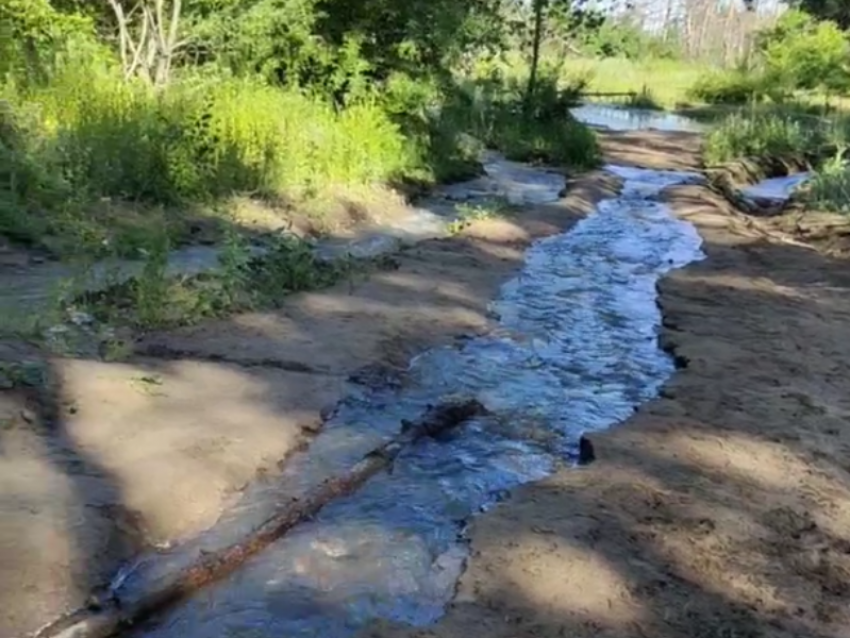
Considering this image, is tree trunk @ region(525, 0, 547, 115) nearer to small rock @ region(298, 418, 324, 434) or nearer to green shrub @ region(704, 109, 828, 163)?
green shrub @ region(704, 109, 828, 163)

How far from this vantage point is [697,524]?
4340 mm

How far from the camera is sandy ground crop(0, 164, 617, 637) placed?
3.63 meters

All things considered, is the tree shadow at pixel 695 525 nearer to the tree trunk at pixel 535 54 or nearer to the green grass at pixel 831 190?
the green grass at pixel 831 190

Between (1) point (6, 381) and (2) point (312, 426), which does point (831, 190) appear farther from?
(1) point (6, 381)

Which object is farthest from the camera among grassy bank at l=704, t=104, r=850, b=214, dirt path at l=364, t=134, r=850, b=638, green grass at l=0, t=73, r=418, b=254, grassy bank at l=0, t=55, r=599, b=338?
grassy bank at l=704, t=104, r=850, b=214

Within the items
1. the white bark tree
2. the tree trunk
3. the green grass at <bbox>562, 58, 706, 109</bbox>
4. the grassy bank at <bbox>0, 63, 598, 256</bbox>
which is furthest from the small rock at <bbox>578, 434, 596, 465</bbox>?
the green grass at <bbox>562, 58, 706, 109</bbox>

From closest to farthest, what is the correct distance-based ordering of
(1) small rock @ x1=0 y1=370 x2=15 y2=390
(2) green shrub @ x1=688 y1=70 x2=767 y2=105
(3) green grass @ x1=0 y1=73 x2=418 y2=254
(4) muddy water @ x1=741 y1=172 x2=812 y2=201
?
1. (1) small rock @ x1=0 y1=370 x2=15 y2=390
2. (3) green grass @ x1=0 y1=73 x2=418 y2=254
3. (4) muddy water @ x1=741 y1=172 x2=812 y2=201
4. (2) green shrub @ x1=688 y1=70 x2=767 y2=105

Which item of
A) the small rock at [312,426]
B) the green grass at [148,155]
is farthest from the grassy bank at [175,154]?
the small rock at [312,426]

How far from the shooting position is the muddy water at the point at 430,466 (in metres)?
3.64

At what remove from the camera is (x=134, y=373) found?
207 inches

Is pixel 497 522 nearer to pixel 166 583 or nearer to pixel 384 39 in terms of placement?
pixel 166 583

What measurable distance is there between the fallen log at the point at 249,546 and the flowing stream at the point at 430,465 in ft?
0.14

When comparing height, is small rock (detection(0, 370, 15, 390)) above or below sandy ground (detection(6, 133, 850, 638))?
above

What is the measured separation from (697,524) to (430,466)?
1265 millimetres
